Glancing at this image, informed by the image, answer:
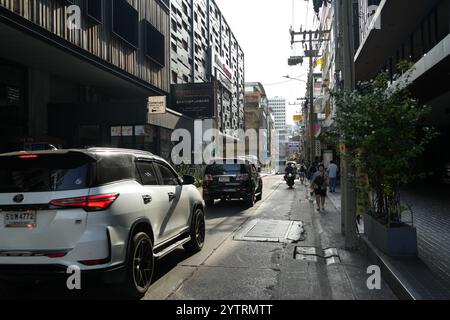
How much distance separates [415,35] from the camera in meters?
15.9

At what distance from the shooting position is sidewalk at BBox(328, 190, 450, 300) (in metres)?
4.42

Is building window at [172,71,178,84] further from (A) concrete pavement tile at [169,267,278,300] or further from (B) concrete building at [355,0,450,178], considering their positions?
(A) concrete pavement tile at [169,267,278,300]

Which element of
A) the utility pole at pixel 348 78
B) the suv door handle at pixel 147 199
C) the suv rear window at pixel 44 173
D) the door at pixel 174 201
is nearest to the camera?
the suv rear window at pixel 44 173

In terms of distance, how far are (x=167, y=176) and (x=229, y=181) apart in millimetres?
7875

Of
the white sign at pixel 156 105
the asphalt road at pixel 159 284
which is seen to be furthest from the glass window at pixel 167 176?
the white sign at pixel 156 105

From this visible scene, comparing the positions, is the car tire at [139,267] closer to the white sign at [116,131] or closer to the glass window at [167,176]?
the glass window at [167,176]

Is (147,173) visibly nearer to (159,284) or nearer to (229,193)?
(159,284)

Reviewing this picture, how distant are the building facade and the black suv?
700cm

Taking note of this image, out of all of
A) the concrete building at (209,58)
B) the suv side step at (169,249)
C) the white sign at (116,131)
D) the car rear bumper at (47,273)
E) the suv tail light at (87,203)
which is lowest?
the suv side step at (169,249)

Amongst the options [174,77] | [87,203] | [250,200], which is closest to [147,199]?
[87,203]

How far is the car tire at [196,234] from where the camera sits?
7.08 m

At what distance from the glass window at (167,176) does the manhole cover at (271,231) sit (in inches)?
101
